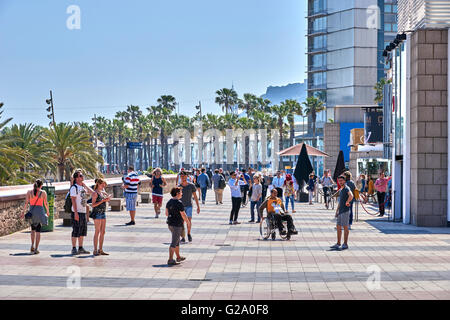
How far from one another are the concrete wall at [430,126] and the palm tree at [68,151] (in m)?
24.4

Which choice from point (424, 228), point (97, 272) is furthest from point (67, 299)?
point (424, 228)

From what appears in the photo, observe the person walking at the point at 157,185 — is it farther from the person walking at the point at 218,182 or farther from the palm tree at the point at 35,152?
the palm tree at the point at 35,152

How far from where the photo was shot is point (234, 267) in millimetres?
13242

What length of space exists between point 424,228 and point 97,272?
12.4m

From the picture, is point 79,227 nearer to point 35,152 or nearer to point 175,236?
point 175,236

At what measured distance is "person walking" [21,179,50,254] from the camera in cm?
1504

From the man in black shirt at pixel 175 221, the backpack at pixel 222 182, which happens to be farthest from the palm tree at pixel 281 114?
the man in black shirt at pixel 175 221

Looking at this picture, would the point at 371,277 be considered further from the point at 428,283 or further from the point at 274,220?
the point at 274,220

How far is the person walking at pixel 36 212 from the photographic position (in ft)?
49.3

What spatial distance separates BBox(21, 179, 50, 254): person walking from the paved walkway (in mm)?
341

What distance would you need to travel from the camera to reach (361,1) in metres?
126

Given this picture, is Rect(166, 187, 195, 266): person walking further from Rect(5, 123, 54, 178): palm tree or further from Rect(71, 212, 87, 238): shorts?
Rect(5, 123, 54, 178): palm tree

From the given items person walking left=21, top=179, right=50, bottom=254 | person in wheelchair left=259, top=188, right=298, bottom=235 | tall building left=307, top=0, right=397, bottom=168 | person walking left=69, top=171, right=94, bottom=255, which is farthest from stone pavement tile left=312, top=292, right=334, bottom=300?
tall building left=307, top=0, right=397, bottom=168
